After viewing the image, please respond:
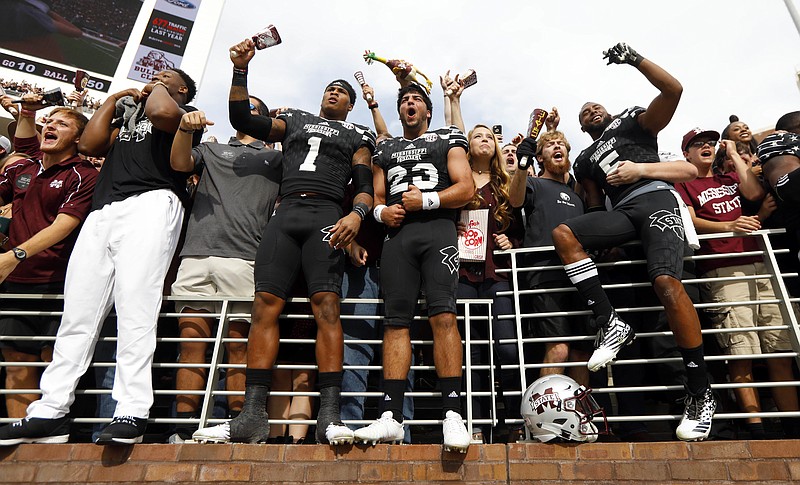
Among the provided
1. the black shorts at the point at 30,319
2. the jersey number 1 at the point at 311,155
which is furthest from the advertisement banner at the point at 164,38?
the jersey number 1 at the point at 311,155

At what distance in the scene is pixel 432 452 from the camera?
10.6 feet

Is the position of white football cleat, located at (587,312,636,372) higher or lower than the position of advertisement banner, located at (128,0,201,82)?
lower

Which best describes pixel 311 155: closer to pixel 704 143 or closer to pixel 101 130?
pixel 101 130

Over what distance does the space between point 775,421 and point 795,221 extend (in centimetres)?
175

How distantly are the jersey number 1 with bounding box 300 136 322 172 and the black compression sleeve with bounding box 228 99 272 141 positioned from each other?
0.40 metres

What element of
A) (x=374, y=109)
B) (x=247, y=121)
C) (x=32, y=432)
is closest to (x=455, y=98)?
(x=374, y=109)

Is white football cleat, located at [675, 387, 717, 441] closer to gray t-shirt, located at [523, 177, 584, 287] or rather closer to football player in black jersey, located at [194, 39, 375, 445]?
gray t-shirt, located at [523, 177, 584, 287]

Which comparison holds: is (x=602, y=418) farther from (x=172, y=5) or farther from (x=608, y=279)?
(x=172, y=5)

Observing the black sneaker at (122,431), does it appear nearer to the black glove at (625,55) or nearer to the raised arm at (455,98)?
the raised arm at (455,98)

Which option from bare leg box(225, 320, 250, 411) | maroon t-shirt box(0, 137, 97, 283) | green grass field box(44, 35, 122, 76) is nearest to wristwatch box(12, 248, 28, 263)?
maroon t-shirt box(0, 137, 97, 283)

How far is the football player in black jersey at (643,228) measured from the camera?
3363 millimetres

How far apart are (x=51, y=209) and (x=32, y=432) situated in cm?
187

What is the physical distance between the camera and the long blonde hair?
4.49 meters

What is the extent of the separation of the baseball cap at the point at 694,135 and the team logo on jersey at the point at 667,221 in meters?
1.48
